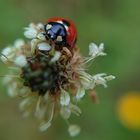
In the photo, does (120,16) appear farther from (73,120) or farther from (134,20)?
(73,120)

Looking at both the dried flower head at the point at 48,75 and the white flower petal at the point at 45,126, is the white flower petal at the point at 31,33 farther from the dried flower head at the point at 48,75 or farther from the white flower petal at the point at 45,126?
the white flower petal at the point at 45,126

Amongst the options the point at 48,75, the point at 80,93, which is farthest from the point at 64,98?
the point at 48,75

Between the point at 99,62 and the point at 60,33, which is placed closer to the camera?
the point at 60,33

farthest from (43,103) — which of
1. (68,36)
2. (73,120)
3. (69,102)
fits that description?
(73,120)

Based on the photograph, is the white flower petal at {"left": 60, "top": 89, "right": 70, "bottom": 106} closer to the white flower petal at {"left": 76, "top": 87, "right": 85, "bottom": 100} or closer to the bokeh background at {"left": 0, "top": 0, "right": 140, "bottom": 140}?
the white flower petal at {"left": 76, "top": 87, "right": 85, "bottom": 100}

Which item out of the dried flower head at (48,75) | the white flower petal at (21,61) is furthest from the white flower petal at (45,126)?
the white flower petal at (21,61)

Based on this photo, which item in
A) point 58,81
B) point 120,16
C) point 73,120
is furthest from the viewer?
point 120,16

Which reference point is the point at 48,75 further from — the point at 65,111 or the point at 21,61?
the point at 65,111
